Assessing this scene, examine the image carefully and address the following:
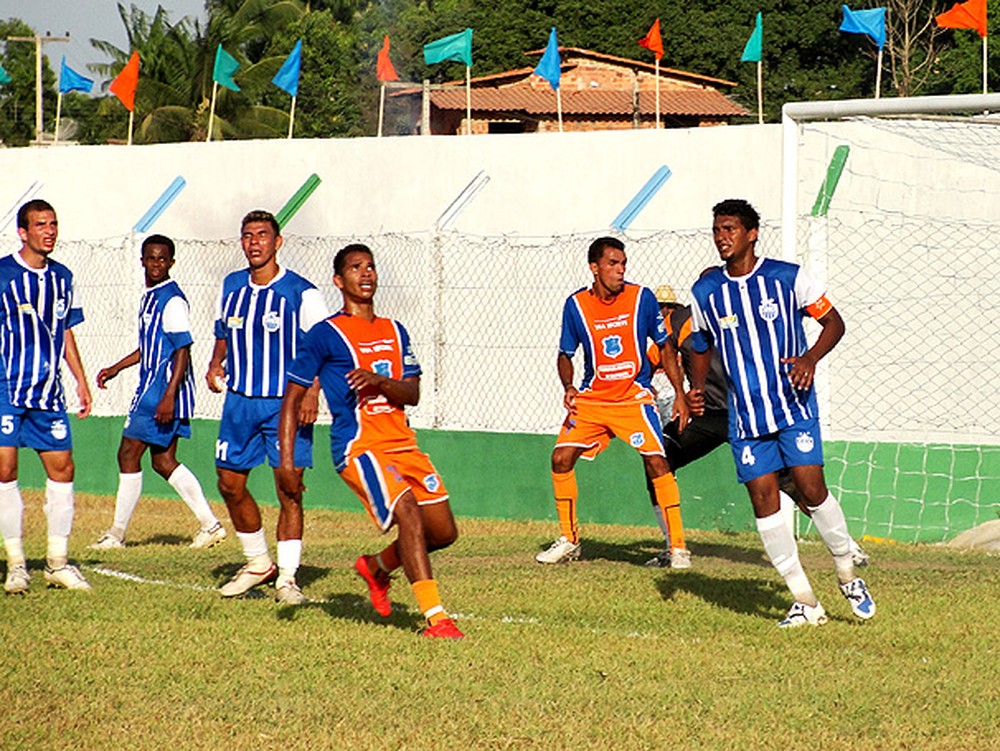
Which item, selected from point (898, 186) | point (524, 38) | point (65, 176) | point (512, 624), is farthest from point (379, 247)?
point (524, 38)

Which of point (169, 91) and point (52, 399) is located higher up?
point (169, 91)

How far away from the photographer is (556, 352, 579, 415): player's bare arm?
10.8 meters

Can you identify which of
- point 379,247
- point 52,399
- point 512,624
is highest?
point 379,247

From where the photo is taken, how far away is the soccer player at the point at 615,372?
1080 cm

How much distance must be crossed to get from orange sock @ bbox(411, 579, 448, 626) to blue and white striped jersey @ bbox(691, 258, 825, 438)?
175cm

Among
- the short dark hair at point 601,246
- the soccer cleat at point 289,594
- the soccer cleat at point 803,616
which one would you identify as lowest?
the soccer cleat at point 289,594

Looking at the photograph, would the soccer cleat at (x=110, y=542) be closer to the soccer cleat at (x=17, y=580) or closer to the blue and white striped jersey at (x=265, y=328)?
the soccer cleat at (x=17, y=580)

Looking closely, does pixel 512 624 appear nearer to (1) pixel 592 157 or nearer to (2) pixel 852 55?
(1) pixel 592 157

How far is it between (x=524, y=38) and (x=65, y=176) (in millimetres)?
35652

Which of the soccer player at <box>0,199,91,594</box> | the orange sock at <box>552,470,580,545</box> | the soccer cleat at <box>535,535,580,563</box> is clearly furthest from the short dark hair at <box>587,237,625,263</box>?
the soccer player at <box>0,199,91,594</box>

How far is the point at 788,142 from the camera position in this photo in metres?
12.1

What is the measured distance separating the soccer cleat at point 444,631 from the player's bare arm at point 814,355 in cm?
198

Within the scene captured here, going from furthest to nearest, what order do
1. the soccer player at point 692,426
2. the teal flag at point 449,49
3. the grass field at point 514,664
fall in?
the teal flag at point 449,49 < the soccer player at point 692,426 < the grass field at point 514,664

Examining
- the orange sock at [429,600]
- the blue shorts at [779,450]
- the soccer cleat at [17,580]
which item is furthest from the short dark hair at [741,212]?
the soccer cleat at [17,580]
